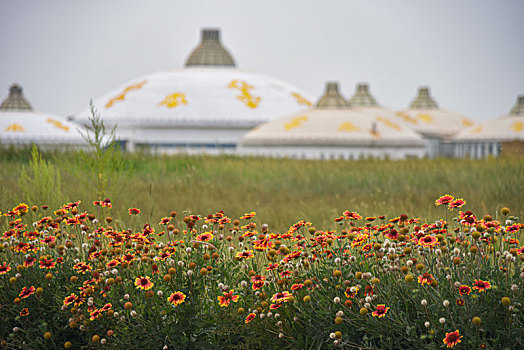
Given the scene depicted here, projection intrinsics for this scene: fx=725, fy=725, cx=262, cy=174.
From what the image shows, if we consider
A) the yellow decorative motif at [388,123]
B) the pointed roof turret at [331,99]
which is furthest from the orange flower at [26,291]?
the pointed roof turret at [331,99]

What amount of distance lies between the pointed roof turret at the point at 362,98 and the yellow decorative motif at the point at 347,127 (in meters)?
12.6

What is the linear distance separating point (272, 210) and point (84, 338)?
5378mm

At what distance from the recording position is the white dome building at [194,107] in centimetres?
4584

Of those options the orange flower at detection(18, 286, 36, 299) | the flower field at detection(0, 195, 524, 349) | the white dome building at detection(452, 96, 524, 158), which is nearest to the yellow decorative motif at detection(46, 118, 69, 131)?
the white dome building at detection(452, 96, 524, 158)

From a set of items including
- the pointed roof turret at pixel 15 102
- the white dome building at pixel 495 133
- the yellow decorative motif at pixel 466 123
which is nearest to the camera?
the white dome building at pixel 495 133

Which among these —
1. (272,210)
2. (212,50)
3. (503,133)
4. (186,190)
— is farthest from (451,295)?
(212,50)

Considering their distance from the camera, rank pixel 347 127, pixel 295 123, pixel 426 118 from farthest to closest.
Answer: pixel 426 118
pixel 295 123
pixel 347 127

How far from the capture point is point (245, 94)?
48438mm

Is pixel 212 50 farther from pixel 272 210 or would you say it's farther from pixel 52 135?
pixel 272 210

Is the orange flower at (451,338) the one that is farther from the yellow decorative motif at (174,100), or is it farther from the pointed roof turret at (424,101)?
the pointed roof turret at (424,101)

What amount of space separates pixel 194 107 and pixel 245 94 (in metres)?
3.92

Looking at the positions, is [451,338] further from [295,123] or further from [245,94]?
[245,94]

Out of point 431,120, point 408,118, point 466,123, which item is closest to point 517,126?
point 408,118

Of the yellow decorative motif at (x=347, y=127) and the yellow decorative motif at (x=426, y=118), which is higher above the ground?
the yellow decorative motif at (x=426, y=118)
